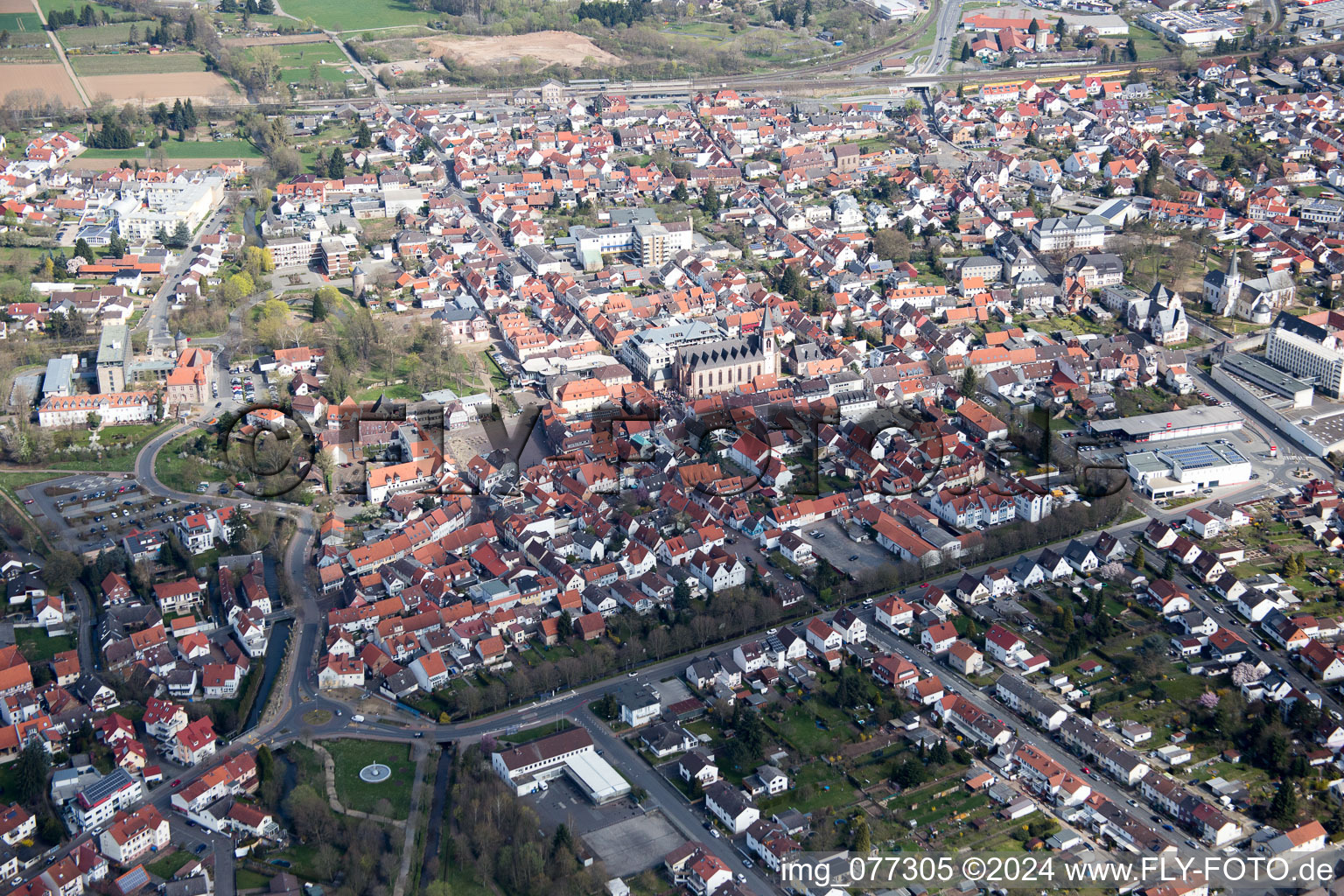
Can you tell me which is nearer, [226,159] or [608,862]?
[608,862]

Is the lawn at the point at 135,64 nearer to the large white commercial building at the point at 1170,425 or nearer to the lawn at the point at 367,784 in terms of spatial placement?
the large white commercial building at the point at 1170,425

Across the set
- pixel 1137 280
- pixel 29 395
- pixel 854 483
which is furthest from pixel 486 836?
pixel 1137 280

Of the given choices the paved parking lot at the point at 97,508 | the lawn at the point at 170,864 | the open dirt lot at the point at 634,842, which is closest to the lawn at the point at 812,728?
the open dirt lot at the point at 634,842

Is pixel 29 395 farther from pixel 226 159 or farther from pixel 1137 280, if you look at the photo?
pixel 1137 280

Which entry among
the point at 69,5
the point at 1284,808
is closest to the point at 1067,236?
the point at 1284,808

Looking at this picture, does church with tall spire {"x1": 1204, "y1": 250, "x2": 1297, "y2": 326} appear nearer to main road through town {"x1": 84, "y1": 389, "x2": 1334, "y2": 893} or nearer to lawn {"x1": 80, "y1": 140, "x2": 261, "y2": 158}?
main road through town {"x1": 84, "y1": 389, "x2": 1334, "y2": 893}

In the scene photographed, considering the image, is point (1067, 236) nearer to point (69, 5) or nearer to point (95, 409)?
point (95, 409)

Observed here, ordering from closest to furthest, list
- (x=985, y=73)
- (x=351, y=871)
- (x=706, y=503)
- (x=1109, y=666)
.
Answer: (x=351, y=871)
(x=1109, y=666)
(x=706, y=503)
(x=985, y=73)

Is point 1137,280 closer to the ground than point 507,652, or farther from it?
farther from it
